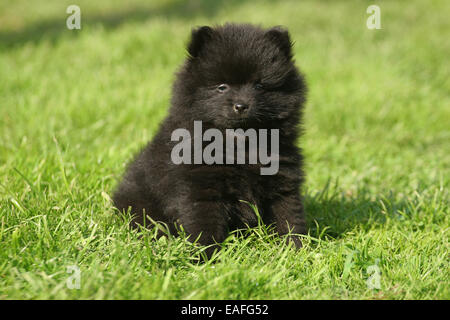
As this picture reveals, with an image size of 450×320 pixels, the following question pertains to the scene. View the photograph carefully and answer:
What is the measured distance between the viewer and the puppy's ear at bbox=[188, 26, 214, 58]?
3.34 m

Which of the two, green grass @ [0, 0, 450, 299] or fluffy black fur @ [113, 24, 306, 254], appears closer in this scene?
green grass @ [0, 0, 450, 299]

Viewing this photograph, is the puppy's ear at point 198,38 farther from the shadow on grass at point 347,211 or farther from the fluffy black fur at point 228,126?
the shadow on grass at point 347,211

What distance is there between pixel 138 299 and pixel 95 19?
32.8ft

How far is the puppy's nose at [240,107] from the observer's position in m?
3.20

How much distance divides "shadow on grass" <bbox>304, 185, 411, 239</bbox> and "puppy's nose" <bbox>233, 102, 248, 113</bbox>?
105 cm

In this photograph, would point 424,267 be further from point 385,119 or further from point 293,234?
point 385,119

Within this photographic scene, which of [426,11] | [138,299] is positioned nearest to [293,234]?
[138,299]

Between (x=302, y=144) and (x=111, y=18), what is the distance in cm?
714

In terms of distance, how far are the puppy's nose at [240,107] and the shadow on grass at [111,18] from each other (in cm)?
685
